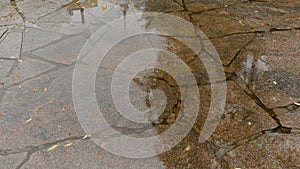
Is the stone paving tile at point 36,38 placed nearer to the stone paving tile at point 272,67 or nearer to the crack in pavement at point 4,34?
the crack in pavement at point 4,34

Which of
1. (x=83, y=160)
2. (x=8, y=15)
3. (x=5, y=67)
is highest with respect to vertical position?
(x=8, y=15)

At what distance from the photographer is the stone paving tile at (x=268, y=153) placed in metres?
→ 2.22

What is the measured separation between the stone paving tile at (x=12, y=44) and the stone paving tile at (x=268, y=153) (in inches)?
105

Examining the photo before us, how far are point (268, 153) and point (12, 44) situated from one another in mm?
3151

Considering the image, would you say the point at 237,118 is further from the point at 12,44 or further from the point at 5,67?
the point at 12,44

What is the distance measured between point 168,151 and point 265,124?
2.93 ft

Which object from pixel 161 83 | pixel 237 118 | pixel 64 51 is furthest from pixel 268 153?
pixel 64 51

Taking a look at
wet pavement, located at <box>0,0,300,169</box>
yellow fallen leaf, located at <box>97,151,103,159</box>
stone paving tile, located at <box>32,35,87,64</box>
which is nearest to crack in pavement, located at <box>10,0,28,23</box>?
wet pavement, located at <box>0,0,300,169</box>

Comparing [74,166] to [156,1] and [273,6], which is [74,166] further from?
[273,6]

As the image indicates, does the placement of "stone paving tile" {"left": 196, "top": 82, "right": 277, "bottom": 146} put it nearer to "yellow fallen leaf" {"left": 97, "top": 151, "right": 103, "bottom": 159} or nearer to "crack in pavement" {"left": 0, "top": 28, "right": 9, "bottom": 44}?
"yellow fallen leaf" {"left": 97, "top": 151, "right": 103, "bottom": 159}

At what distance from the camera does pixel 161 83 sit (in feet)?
9.92

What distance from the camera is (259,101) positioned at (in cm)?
280

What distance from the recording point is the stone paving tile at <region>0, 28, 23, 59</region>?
138 inches

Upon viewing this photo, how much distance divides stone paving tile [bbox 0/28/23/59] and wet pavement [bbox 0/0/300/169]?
0.5 inches
